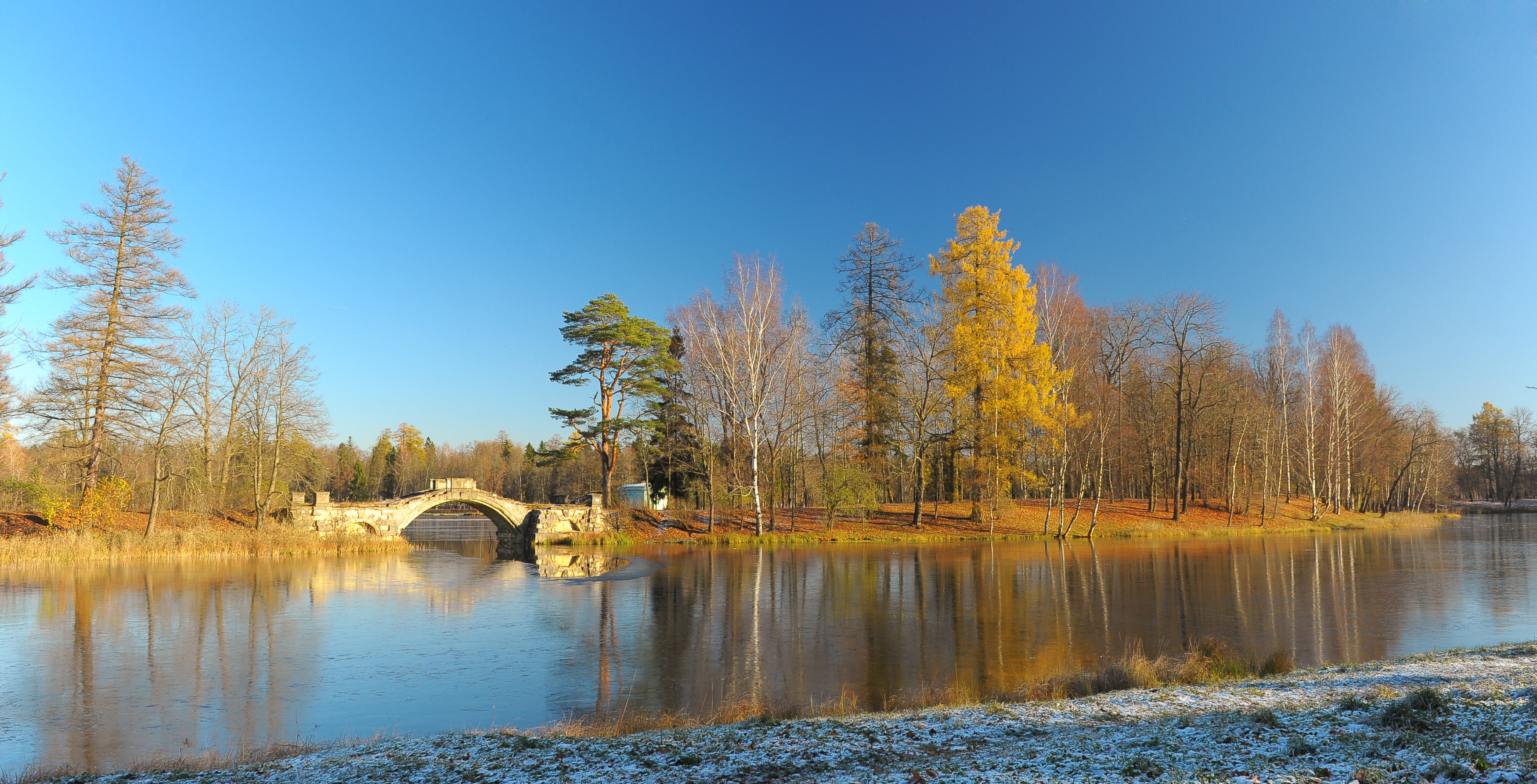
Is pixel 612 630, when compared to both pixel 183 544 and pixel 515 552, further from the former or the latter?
pixel 515 552

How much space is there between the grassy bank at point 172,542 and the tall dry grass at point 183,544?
0.07 feet

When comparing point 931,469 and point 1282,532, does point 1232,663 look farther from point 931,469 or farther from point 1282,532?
point 1282,532

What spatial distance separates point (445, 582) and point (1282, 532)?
39236mm

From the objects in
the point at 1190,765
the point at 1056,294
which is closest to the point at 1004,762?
the point at 1190,765

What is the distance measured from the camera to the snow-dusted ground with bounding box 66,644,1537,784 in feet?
17.9

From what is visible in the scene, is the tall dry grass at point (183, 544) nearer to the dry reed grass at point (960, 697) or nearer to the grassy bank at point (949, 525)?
the grassy bank at point (949, 525)

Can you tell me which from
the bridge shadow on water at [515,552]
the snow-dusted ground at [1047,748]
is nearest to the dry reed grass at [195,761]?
the snow-dusted ground at [1047,748]

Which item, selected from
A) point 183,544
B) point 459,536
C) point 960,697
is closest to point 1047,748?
point 960,697

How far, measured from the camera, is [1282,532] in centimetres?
3956

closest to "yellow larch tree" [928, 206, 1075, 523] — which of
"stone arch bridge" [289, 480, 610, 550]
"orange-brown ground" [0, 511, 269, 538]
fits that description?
"stone arch bridge" [289, 480, 610, 550]

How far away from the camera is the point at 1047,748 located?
628 centimetres

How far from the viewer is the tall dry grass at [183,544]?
25.8m

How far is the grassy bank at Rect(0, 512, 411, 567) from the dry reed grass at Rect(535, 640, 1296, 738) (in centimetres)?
2659

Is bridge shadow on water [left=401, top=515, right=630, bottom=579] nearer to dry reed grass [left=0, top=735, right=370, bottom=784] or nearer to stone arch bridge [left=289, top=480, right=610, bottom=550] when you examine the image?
stone arch bridge [left=289, top=480, right=610, bottom=550]
